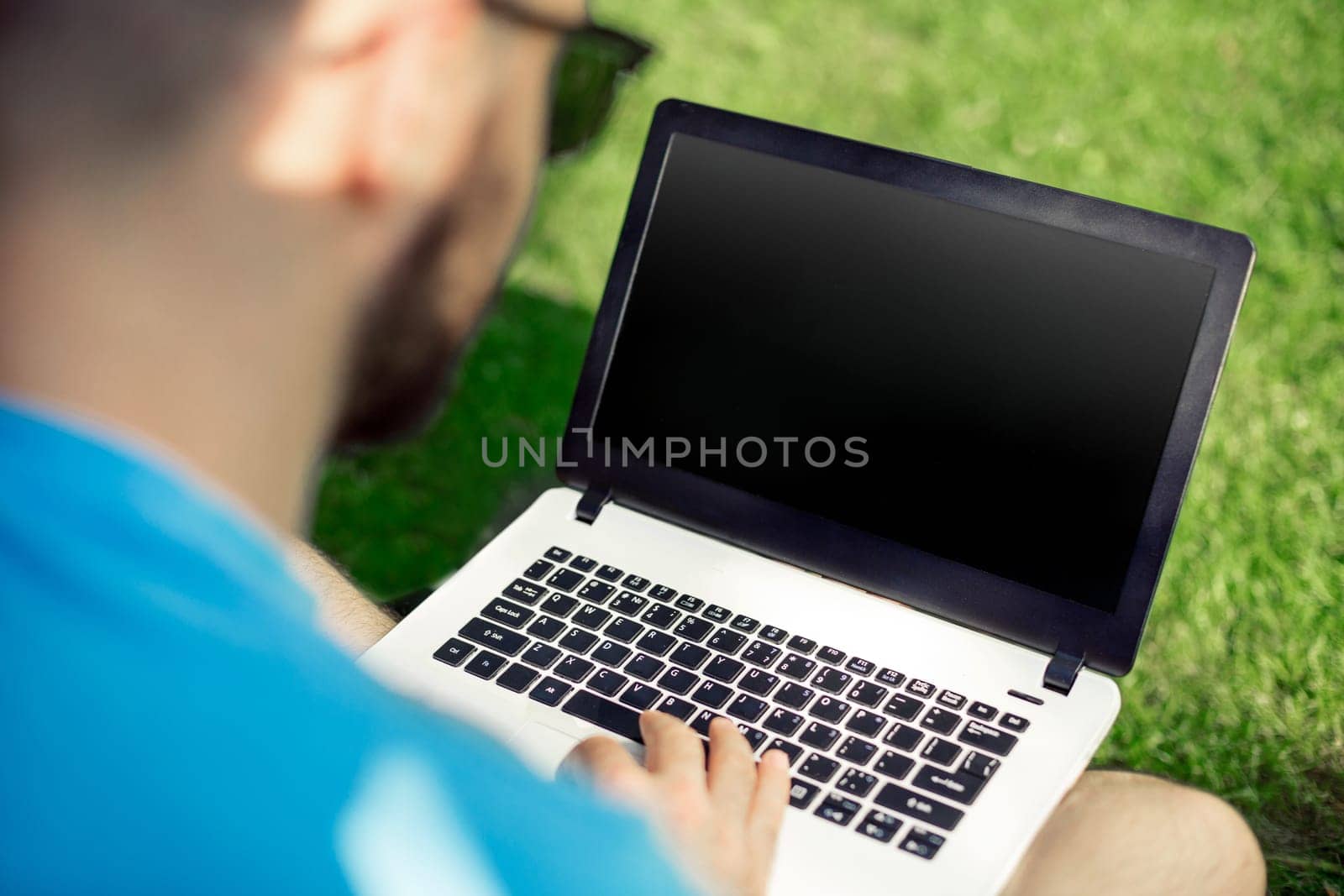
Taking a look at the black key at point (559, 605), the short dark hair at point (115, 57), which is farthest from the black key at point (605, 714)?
the short dark hair at point (115, 57)

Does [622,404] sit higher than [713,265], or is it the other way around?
[713,265]

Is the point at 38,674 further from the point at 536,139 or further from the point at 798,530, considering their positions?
the point at 798,530

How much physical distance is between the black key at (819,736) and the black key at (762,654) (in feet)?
0.27

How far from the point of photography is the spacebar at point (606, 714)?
1.15 m

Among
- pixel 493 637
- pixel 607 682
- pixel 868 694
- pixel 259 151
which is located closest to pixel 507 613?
pixel 493 637

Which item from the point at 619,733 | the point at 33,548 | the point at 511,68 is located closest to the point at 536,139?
the point at 511,68

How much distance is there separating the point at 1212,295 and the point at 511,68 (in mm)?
765

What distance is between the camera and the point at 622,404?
1355mm

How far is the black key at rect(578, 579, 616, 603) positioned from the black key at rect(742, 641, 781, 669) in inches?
6.2

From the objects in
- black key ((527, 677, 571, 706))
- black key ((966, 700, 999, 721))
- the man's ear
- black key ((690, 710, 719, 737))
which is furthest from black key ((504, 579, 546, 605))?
the man's ear

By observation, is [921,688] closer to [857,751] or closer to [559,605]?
[857,751]

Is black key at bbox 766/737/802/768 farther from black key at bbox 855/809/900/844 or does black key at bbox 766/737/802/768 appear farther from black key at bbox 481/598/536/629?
black key at bbox 481/598/536/629

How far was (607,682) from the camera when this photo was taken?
1199 mm

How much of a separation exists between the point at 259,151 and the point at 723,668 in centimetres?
75
